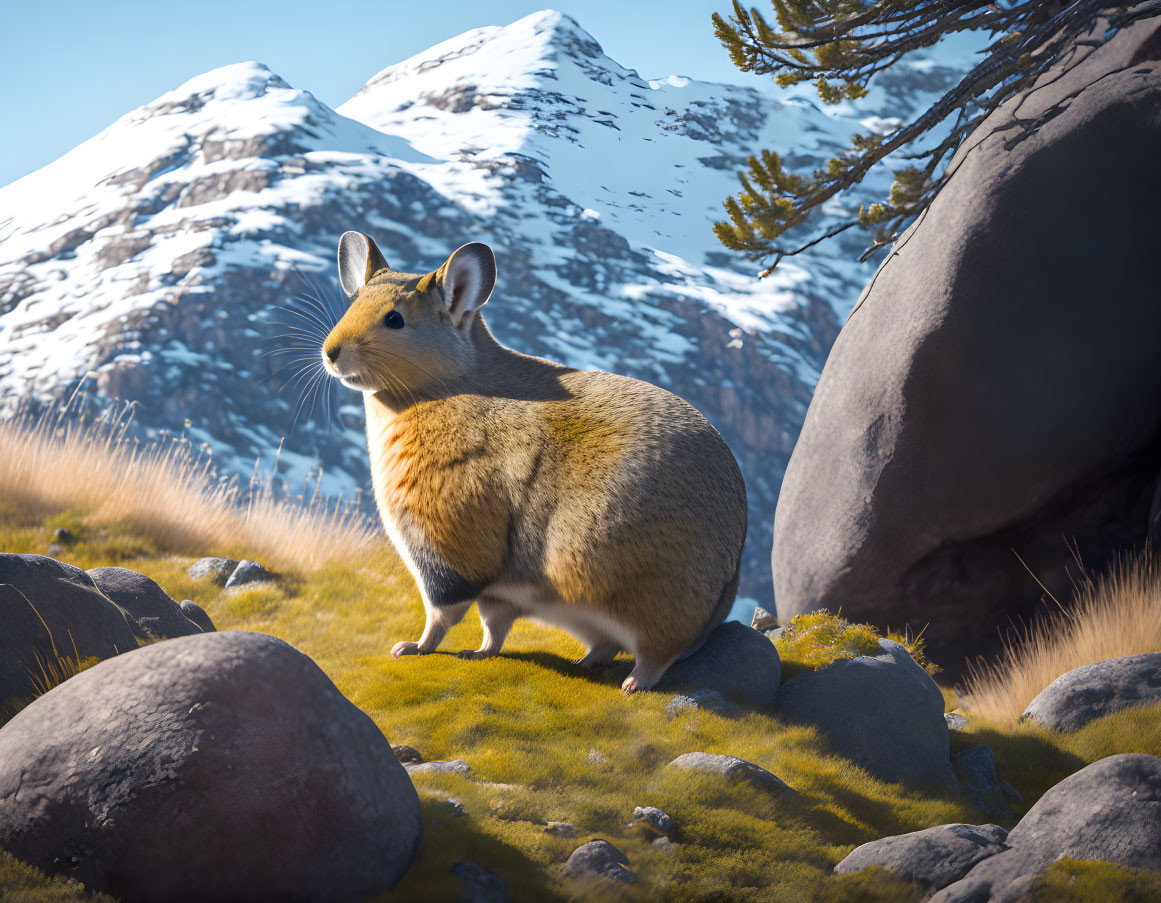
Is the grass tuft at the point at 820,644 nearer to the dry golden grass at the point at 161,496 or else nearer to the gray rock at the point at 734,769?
the gray rock at the point at 734,769

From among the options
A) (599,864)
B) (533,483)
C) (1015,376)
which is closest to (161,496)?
(533,483)

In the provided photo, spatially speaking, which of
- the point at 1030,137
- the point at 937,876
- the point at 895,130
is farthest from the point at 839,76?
the point at 937,876

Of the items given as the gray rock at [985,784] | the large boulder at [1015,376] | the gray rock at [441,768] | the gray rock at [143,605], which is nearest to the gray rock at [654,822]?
the gray rock at [441,768]

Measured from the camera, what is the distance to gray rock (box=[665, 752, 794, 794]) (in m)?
4.27

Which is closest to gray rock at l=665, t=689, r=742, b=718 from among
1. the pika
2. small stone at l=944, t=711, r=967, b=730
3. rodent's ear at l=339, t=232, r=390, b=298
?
the pika

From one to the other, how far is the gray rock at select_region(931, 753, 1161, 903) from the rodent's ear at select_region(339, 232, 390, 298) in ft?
16.8

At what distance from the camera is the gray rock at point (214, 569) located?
8.45 metres

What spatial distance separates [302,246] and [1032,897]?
81.0 metres

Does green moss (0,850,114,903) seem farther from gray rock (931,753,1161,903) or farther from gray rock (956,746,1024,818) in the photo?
gray rock (956,746,1024,818)

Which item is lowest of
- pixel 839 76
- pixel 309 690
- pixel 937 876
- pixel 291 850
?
pixel 937 876

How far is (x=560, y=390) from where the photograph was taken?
5.64 metres

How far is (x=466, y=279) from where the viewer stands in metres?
5.68

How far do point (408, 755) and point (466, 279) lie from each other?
298 cm

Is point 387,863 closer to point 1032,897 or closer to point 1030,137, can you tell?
point 1032,897
